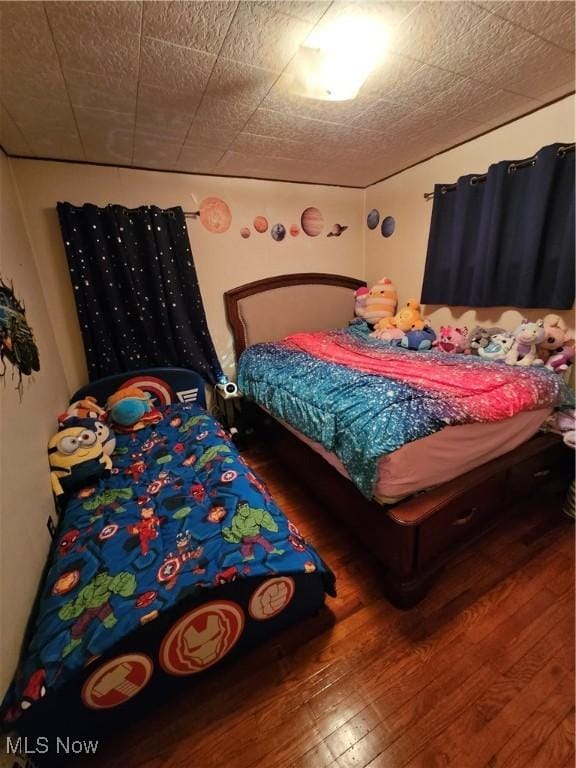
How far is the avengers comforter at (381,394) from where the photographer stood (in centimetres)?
127

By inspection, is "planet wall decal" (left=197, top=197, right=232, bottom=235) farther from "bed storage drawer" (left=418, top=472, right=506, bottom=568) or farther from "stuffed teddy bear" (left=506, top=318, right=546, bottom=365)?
"bed storage drawer" (left=418, top=472, right=506, bottom=568)

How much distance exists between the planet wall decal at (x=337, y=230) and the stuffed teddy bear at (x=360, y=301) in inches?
22.7

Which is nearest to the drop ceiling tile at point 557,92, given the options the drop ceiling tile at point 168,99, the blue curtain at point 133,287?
the drop ceiling tile at point 168,99

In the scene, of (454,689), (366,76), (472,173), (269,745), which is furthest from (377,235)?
(269,745)

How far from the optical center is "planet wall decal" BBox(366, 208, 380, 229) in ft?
9.82

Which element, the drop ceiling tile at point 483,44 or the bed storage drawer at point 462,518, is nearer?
the drop ceiling tile at point 483,44

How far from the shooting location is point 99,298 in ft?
7.36

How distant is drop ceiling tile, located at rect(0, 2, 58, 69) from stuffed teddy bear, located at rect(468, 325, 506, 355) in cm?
249

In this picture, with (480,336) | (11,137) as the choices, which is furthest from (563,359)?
→ (11,137)

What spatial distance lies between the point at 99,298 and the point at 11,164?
0.88 m

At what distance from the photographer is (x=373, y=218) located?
3033 millimetres

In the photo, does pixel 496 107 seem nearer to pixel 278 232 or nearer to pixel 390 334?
pixel 390 334

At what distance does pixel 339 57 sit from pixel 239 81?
1.42 ft

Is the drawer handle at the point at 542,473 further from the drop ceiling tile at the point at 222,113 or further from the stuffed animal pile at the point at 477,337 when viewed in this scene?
the drop ceiling tile at the point at 222,113
